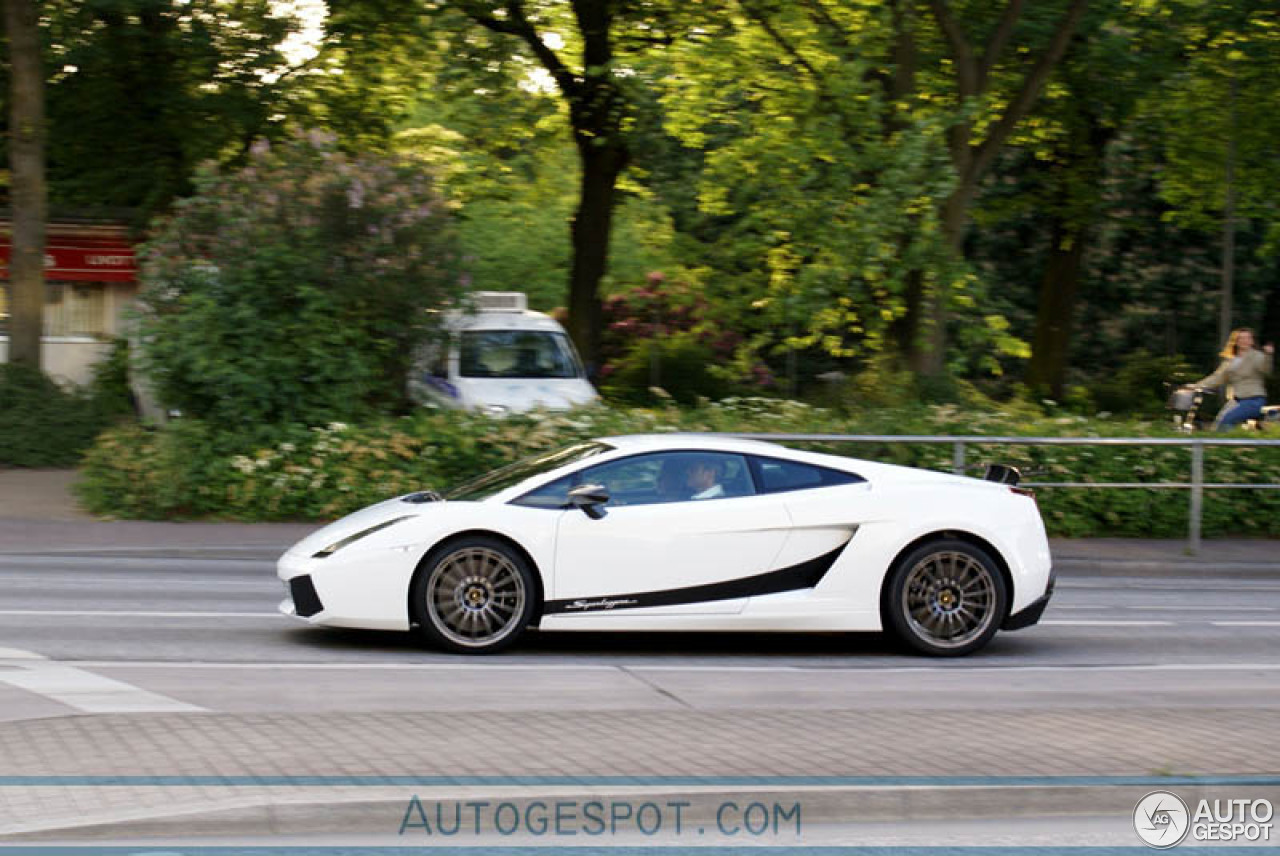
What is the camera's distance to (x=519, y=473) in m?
9.63

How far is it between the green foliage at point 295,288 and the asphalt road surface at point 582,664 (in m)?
4.45

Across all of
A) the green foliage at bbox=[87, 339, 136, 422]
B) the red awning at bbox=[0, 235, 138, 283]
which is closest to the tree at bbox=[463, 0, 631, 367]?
the green foliage at bbox=[87, 339, 136, 422]

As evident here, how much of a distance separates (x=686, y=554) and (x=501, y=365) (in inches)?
414

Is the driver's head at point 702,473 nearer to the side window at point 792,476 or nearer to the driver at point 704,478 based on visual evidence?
the driver at point 704,478

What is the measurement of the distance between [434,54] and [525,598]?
19.4 metres

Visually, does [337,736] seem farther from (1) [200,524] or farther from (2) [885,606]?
(1) [200,524]

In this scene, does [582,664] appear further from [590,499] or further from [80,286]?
[80,286]

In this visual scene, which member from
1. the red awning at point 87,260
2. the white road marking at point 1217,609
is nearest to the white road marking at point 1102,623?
the white road marking at point 1217,609

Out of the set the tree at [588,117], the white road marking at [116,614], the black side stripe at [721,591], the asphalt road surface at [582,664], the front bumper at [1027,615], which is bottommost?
the white road marking at [116,614]

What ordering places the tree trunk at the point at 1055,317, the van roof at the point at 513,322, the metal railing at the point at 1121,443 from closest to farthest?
1. the metal railing at the point at 1121,443
2. the van roof at the point at 513,322
3. the tree trunk at the point at 1055,317

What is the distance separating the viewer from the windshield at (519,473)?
30.9 feet

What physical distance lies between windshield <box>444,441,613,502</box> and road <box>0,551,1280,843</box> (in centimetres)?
95

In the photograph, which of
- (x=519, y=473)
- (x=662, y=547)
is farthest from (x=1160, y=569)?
(x=519, y=473)

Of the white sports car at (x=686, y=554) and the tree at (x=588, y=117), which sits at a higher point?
the tree at (x=588, y=117)
